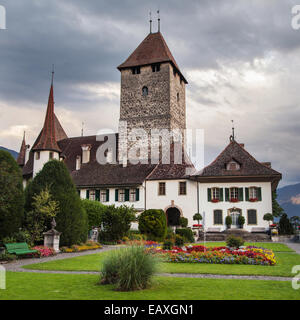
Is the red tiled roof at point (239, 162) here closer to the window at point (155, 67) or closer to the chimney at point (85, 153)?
the chimney at point (85, 153)

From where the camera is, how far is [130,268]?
884 cm

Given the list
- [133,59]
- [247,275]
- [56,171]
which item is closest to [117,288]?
[247,275]

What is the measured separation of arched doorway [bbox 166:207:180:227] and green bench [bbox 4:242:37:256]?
833 inches

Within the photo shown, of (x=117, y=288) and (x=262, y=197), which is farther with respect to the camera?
(x=262, y=197)

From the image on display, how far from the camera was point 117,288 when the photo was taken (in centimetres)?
873

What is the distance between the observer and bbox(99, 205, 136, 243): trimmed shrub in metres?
26.1

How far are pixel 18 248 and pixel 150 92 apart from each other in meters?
31.5

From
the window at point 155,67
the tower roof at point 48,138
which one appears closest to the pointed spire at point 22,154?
the tower roof at point 48,138

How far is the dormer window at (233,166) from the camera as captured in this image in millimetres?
33969

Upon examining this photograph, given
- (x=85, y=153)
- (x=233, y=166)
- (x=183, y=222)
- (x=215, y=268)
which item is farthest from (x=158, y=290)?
(x=85, y=153)

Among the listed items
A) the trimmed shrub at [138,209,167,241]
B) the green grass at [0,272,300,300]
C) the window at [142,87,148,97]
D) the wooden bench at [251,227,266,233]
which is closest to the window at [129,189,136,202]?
the trimmed shrub at [138,209,167,241]
